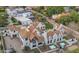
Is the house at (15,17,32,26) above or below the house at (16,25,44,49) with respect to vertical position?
above

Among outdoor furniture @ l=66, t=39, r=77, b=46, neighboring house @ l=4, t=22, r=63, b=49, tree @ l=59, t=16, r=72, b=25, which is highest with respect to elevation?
tree @ l=59, t=16, r=72, b=25

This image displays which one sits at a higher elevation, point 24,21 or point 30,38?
point 24,21

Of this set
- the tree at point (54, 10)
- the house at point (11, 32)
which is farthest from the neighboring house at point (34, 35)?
the tree at point (54, 10)

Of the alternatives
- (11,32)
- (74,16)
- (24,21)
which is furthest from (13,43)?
(74,16)

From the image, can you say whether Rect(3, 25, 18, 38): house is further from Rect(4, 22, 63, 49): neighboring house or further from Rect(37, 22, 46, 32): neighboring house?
Rect(37, 22, 46, 32): neighboring house

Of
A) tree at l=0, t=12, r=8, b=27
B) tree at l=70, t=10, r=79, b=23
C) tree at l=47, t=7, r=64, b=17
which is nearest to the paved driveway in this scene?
tree at l=0, t=12, r=8, b=27

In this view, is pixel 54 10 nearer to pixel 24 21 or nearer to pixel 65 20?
pixel 65 20

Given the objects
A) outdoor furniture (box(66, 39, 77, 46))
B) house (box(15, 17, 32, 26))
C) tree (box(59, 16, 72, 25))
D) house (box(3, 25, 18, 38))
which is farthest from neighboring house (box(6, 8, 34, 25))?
outdoor furniture (box(66, 39, 77, 46))

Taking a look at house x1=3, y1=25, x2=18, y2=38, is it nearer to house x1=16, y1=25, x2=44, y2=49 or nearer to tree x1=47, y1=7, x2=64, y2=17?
house x1=16, y1=25, x2=44, y2=49

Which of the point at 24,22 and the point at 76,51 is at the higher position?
the point at 24,22
